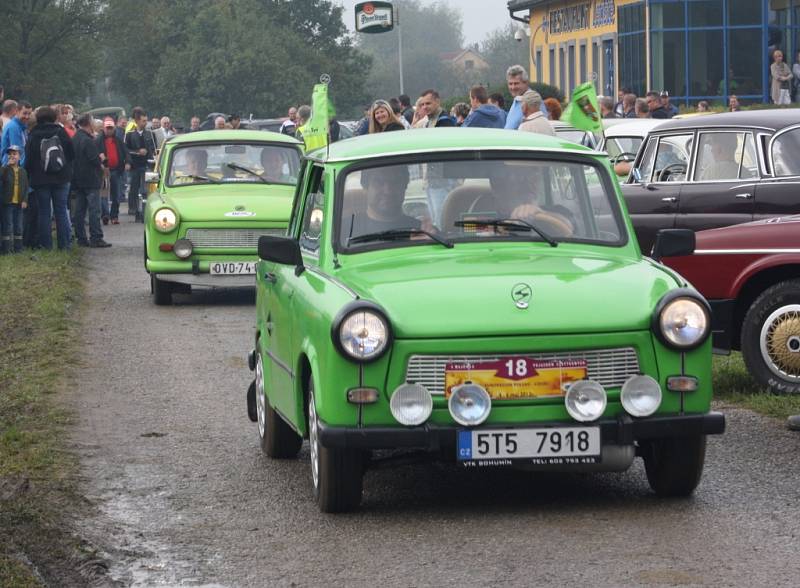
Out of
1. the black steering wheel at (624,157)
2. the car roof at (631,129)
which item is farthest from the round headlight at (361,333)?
the car roof at (631,129)

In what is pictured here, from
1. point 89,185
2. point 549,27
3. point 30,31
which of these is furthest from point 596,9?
point 89,185

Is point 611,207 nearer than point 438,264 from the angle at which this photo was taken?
No

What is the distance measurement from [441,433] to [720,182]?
6.82 meters

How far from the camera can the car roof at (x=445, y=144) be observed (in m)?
7.71

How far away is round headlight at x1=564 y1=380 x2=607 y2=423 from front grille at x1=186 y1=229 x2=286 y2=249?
9.73 metres

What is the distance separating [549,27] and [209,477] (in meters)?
55.6

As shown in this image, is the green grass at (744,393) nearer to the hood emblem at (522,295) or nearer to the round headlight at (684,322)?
the round headlight at (684,322)

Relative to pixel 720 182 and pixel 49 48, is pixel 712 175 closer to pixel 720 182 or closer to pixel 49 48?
pixel 720 182

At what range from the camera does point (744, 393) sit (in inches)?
403

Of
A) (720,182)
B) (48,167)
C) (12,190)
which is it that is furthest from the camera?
(48,167)

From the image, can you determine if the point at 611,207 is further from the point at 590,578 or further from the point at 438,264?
the point at 590,578

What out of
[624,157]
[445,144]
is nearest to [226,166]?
[624,157]

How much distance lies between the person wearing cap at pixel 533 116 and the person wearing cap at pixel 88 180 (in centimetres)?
1013

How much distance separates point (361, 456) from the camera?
690 cm
